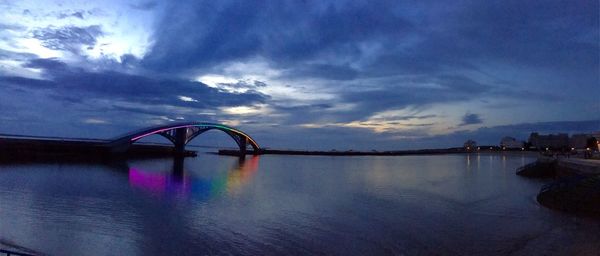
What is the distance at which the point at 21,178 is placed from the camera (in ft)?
135

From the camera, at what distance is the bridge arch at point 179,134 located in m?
97.9

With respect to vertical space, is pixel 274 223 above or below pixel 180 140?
below

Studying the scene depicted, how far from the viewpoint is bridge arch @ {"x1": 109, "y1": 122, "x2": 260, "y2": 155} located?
97.9 m

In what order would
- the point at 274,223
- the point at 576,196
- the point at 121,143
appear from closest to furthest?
Result: the point at 274,223 → the point at 576,196 → the point at 121,143

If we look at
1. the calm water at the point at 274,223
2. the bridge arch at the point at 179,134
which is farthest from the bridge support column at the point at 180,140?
the calm water at the point at 274,223

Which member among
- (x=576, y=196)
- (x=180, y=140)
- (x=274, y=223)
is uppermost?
(x=180, y=140)

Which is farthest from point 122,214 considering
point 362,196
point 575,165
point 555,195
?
point 575,165

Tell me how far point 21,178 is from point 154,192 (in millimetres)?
15124

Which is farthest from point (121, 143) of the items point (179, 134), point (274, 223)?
point (274, 223)

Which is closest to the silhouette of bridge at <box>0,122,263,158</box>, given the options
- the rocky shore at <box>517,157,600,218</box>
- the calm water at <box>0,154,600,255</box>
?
the calm water at <box>0,154,600,255</box>

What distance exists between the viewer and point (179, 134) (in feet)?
387

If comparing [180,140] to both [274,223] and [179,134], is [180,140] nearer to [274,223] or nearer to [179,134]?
[179,134]

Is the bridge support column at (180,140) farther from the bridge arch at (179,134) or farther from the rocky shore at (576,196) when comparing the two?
the rocky shore at (576,196)

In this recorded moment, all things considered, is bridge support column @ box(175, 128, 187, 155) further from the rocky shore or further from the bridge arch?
the rocky shore
